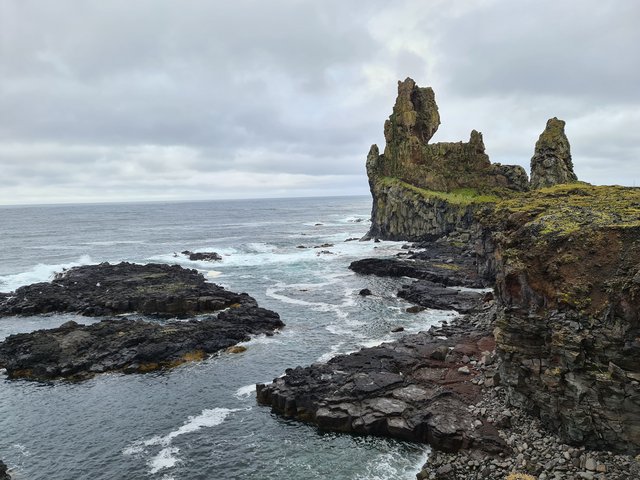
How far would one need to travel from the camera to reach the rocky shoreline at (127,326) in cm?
4584

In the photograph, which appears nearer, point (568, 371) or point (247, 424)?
point (568, 371)

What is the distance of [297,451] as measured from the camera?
3073 cm

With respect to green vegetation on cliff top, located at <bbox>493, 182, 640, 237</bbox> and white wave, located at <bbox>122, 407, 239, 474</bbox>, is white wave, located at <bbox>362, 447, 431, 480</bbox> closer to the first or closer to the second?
white wave, located at <bbox>122, 407, 239, 474</bbox>

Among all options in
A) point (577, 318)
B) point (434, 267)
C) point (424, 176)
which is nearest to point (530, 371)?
point (577, 318)

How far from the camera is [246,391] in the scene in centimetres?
3981

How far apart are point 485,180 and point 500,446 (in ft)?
353

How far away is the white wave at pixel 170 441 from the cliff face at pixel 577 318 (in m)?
22.0

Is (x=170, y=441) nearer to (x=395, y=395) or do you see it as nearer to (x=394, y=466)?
(x=394, y=466)

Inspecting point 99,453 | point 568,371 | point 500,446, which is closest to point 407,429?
point 500,446

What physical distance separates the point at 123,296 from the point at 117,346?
20903mm

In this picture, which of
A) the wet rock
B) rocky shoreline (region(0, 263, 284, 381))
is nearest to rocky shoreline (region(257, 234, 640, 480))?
the wet rock

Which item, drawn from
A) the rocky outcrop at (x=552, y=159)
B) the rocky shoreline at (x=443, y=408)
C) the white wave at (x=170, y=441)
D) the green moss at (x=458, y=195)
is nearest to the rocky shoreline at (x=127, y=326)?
the white wave at (x=170, y=441)

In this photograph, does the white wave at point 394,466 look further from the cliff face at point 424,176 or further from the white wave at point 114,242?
the white wave at point 114,242

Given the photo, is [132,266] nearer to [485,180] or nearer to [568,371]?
[568,371]
